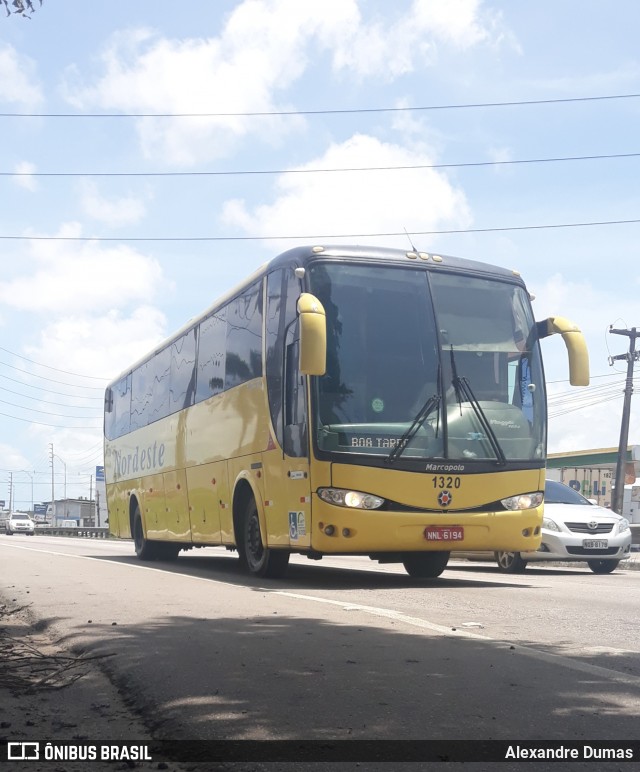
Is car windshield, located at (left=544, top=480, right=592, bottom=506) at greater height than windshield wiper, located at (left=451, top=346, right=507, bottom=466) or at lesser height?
lesser

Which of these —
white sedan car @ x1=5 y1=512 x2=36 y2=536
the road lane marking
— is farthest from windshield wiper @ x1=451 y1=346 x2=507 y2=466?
white sedan car @ x1=5 y1=512 x2=36 y2=536

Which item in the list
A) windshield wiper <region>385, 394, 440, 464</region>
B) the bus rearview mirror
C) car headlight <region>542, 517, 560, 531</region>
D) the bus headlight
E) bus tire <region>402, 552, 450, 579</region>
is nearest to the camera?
the bus rearview mirror

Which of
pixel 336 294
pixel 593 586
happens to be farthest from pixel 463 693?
pixel 593 586

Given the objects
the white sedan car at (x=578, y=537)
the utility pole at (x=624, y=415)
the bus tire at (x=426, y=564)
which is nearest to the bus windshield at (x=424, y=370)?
the bus tire at (x=426, y=564)

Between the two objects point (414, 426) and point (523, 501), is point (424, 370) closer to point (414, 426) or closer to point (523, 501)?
point (414, 426)

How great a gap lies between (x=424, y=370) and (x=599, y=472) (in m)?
53.5

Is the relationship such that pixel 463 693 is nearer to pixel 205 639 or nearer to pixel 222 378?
pixel 205 639

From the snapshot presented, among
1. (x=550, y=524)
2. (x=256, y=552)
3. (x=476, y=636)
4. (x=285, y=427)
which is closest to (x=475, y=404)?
(x=285, y=427)

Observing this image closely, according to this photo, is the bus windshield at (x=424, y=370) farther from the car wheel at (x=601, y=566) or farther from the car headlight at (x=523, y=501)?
the car wheel at (x=601, y=566)

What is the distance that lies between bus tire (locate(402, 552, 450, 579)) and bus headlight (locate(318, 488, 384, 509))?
2.71m

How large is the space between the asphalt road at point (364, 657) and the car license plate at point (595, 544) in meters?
4.28

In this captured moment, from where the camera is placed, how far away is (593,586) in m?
13.4

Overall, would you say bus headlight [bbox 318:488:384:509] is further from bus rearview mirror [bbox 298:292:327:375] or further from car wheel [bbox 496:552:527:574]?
car wheel [bbox 496:552:527:574]

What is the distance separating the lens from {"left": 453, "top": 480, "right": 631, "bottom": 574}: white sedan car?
16.7 meters
